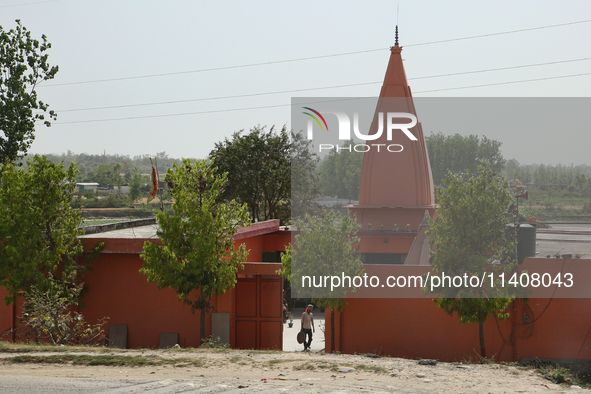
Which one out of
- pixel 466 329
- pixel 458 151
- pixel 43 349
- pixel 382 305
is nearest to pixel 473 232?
pixel 466 329

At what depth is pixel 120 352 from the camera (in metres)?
9.57

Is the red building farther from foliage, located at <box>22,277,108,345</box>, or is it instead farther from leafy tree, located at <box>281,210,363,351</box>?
leafy tree, located at <box>281,210,363,351</box>

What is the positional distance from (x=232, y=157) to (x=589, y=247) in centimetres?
1780

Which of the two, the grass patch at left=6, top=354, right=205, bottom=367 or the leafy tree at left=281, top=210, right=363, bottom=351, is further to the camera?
the leafy tree at left=281, top=210, right=363, bottom=351

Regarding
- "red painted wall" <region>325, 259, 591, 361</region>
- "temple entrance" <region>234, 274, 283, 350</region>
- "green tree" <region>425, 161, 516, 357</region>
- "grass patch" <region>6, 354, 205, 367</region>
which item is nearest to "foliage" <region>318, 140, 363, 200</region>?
"temple entrance" <region>234, 274, 283, 350</region>

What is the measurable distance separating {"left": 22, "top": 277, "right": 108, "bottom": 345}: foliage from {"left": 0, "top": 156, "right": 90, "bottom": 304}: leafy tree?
0.80ft

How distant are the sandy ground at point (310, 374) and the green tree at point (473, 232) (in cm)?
232

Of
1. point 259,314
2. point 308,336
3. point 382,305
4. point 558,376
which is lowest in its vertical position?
Answer: point 308,336

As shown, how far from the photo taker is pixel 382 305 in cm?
1241

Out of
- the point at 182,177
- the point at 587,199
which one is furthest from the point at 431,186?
the point at 587,199

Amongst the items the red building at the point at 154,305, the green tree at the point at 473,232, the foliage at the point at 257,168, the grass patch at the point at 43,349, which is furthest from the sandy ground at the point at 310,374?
the foliage at the point at 257,168

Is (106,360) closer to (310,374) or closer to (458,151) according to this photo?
(310,374)

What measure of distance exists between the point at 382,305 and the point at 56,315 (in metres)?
7.13

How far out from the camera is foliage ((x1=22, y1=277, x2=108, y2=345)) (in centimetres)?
1138
